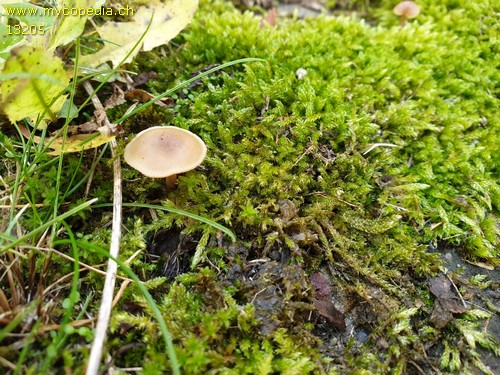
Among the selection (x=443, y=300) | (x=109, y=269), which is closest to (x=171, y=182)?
(x=109, y=269)

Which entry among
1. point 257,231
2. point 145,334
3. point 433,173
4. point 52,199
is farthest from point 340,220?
point 52,199

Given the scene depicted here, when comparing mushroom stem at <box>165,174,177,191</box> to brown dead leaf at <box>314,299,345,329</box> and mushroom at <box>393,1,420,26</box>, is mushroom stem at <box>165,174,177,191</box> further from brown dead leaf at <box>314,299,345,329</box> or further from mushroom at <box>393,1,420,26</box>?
mushroom at <box>393,1,420,26</box>

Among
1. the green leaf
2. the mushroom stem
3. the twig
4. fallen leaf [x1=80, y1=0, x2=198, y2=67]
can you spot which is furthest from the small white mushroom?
the green leaf

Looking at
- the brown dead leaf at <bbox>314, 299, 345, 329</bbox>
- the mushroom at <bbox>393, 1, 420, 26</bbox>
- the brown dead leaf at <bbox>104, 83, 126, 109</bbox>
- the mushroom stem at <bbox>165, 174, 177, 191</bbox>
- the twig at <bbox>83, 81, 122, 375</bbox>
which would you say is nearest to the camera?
the twig at <bbox>83, 81, 122, 375</bbox>

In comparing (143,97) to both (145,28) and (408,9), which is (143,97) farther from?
(408,9)

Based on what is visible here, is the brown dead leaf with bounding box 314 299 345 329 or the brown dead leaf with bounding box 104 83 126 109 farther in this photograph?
the brown dead leaf with bounding box 104 83 126 109

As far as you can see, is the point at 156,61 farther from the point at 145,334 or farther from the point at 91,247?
the point at 145,334
